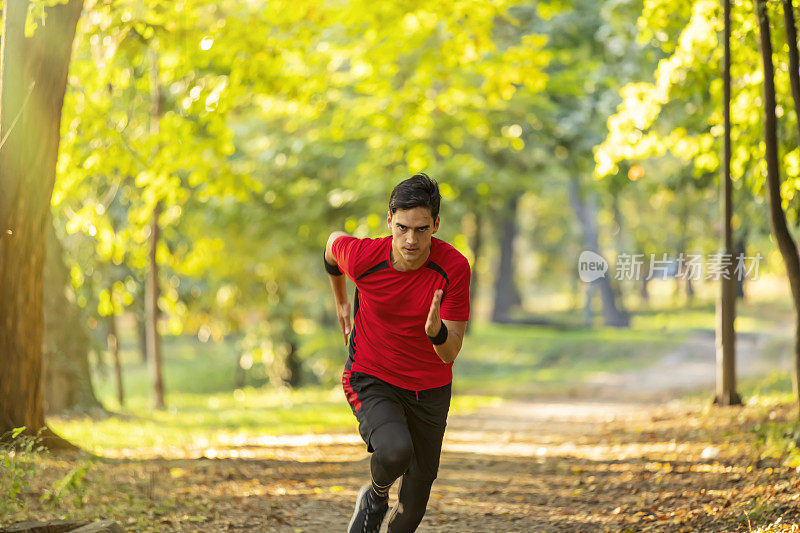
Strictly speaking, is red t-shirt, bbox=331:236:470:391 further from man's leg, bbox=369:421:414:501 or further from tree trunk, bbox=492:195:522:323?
tree trunk, bbox=492:195:522:323

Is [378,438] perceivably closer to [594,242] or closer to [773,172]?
[773,172]

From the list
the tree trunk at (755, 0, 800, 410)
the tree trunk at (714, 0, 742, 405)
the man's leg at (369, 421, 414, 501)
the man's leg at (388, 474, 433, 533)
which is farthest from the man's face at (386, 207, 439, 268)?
the tree trunk at (714, 0, 742, 405)

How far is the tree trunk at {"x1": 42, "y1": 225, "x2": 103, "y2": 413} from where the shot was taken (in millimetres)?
13227

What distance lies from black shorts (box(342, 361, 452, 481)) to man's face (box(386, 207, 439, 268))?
0.77 meters

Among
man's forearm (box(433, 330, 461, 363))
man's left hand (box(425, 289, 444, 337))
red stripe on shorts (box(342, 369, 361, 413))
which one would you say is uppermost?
man's left hand (box(425, 289, 444, 337))

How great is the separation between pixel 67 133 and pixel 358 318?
6935mm

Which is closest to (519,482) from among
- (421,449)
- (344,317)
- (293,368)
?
(344,317)

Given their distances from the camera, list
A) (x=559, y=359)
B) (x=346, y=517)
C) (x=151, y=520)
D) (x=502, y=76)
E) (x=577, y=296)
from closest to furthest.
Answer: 1. (x=151, y=520)
2. (x=346, y=517)
3. (x=502, y=76)
4. (x=559, y=359)
5. (x=577, y=296)

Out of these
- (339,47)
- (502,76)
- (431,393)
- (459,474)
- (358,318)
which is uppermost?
(339,47)

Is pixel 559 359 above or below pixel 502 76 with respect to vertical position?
below

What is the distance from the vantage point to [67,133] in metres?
10.6

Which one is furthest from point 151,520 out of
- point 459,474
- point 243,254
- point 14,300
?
point 243,254

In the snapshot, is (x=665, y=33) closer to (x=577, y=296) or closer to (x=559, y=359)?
(x=559, y=359)

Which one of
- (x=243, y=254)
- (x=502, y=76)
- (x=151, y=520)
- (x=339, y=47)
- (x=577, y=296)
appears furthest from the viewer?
(x=577, y=296)
